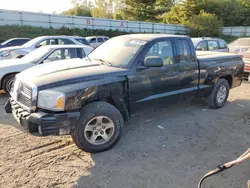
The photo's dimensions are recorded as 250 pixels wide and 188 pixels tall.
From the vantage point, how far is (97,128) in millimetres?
3494

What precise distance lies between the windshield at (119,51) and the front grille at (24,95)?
4.72 feet

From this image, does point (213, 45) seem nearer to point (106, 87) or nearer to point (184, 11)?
point (106, 87)

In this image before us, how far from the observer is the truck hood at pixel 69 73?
318cm

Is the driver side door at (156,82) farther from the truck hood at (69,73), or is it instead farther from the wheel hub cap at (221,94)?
the wheel hub cap at (221,94)

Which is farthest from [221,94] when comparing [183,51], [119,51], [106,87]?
[106,87]

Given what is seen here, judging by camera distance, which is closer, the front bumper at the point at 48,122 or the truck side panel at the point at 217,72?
the front bumper at the point at 48,122

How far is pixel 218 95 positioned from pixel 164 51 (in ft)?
7.37

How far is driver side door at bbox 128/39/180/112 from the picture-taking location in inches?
153

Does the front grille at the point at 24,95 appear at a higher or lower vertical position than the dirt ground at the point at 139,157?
higher

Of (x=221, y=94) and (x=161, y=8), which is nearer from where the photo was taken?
(x=221, y=94)

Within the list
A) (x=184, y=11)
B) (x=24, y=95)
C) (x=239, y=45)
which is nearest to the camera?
(x=24, y=95)

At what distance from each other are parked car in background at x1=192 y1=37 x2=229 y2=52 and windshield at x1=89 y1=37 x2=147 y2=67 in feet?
23.6

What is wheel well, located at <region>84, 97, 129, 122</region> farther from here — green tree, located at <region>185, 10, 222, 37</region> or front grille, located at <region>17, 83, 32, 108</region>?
green tree, located at <region>185, 10, 222, 37</region>

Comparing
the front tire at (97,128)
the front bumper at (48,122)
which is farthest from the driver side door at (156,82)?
the front bumper at (48,122)
